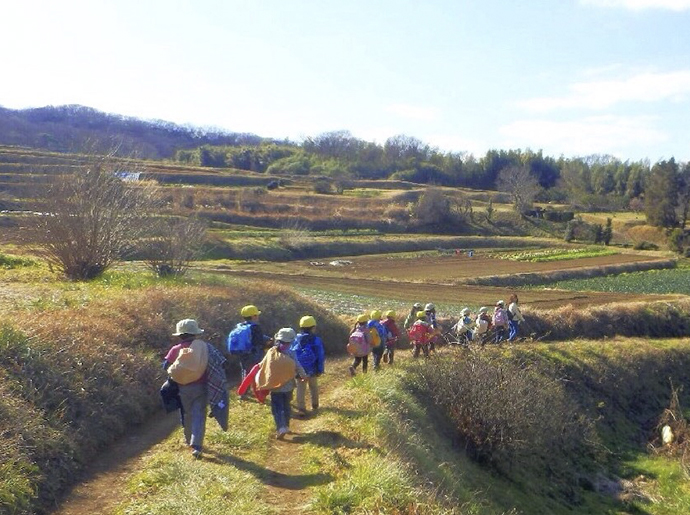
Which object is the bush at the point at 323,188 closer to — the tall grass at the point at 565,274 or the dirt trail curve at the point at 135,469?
the tall grass at the point at 565,274

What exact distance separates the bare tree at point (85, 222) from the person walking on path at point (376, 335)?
1081cm

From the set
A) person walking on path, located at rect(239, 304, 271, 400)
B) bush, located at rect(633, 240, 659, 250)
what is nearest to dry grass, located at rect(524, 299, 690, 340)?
person walking on path, located at rect(239, 304, 271, 400)

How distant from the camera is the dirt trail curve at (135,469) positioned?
25.9 feet

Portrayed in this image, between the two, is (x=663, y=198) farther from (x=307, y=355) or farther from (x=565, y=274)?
(x=307, y=355)

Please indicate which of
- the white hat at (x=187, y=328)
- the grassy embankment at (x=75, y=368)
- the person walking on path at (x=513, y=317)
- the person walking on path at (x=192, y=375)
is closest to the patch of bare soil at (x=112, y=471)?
the grassy embankment at (x=75, y=368)

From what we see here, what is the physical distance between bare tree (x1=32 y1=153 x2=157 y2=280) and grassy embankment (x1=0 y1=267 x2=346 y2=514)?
→ 11.3ft

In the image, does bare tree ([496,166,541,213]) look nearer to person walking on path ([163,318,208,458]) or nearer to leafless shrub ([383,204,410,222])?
leafless shrub ([383,204,410,222])

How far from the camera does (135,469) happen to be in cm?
899

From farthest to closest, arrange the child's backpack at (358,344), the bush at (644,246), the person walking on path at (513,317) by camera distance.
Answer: the bush at (644,246) < the person walking on path at (513,317) < the child's backpack at (358,344)

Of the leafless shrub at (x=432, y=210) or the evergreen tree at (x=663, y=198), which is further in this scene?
the evergreen tree at (x=663, y=198)

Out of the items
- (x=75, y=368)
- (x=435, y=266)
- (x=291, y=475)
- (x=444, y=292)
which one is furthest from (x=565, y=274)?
(x=291, y=475)

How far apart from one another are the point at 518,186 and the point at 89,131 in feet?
234

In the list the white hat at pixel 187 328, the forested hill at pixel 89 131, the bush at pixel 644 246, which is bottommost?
the bush at pixel 644 246

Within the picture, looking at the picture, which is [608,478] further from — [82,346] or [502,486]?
[82,346]
